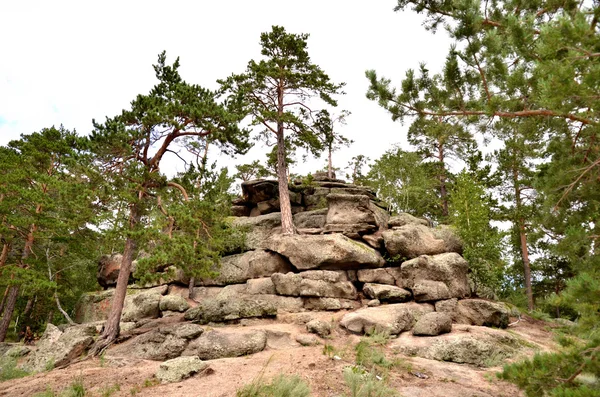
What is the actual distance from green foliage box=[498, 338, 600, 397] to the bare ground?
317 cm

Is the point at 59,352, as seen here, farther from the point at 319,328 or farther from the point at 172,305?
the point at 319,328

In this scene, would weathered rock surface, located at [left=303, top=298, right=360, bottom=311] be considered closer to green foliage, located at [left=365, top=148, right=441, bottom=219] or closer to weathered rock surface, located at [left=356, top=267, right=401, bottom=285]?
weathered rock surface, located at [left=356, top=267, right=401, bottom=285]

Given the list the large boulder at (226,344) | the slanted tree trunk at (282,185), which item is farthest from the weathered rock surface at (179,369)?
the slanted tree trunk at (282,185)

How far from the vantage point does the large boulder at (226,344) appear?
9.99m

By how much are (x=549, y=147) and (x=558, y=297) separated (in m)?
4.81

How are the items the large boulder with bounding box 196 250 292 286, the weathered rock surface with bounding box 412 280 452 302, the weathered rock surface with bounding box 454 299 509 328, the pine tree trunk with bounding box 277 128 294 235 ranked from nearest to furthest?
the weathered rock surface with bounding box 454 299 509 328, the weathered rock surface with bounding box 412 280 452 302, the large boulder with bounding box 196 250 292 286, the pine tree trunk with bounding box 277 128 294 235

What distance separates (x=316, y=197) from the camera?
941 inches

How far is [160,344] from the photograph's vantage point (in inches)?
432

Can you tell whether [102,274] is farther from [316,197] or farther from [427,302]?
[427,302]

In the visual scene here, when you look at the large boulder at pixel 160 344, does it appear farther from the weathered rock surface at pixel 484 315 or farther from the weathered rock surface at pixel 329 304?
the weathered rock surface at pixel 484 315

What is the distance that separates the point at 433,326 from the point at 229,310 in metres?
8.26

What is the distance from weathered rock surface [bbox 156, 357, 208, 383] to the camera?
7.64 metres


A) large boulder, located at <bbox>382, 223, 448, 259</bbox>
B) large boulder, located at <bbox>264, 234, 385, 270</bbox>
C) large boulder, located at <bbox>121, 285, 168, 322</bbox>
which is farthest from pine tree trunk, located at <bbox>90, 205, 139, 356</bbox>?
large boulder, located at <bbox>382, 223, 448, 259</bbox>

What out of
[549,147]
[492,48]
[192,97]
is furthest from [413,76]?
[192,97]
